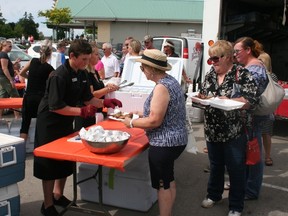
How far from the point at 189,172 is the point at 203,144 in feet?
4.68

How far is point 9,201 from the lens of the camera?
2939mm

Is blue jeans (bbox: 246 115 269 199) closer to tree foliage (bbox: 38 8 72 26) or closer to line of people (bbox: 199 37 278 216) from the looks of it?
line of people (bbox: 199 37 278 216)

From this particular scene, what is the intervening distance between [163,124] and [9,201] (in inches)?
55.1

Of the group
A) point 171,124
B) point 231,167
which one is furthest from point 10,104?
point 231,167

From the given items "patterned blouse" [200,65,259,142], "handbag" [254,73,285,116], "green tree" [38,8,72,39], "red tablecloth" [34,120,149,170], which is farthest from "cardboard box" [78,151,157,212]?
"green tree" [38,8,72,39]

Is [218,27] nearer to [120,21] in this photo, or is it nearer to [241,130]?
[241,130]

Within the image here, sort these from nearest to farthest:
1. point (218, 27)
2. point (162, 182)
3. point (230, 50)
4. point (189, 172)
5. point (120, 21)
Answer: point (162, 182) < point (230, 50) < point (189, 172) < point (218, 27) < point (120, 21)

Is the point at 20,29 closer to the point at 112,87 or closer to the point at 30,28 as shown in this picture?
the point at 30,28

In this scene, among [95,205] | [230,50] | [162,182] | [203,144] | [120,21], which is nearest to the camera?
[162,182]

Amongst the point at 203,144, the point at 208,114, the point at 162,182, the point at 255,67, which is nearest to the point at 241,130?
the point at 208,114

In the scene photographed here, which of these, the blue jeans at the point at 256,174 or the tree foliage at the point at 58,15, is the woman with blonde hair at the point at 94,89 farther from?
the tree foliage at the point at 58,15

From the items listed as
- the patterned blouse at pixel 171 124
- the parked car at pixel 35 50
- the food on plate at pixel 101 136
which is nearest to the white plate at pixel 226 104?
the patterned blouse at pixel 171 124

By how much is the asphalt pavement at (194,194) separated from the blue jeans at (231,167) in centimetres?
25

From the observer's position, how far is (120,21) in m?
29.2
